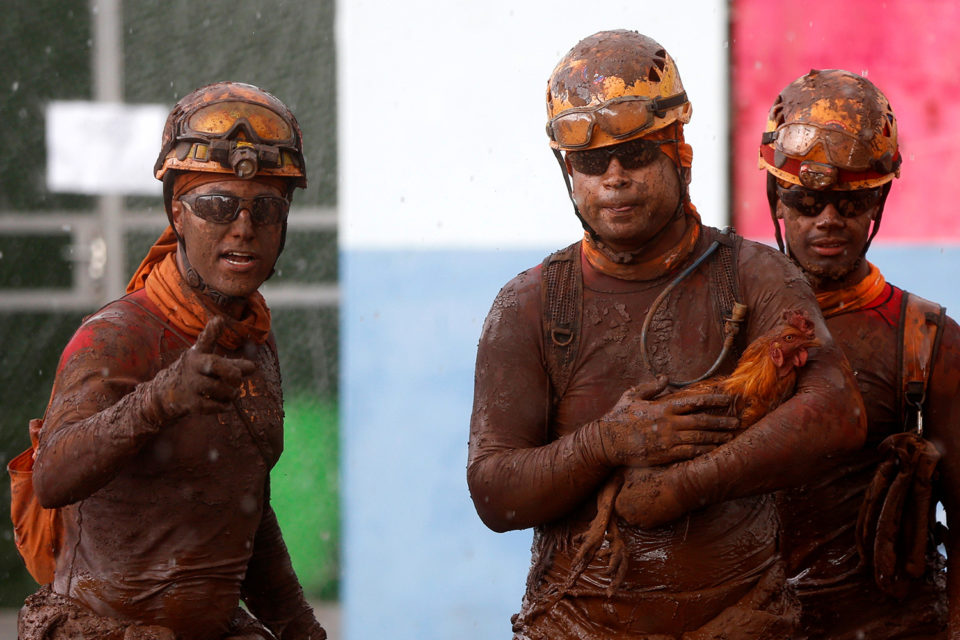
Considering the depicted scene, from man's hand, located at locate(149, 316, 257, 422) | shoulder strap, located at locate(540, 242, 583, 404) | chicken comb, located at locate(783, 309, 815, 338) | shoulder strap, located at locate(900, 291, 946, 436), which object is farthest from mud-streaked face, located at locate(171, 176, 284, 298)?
shoulder strap, located at locate(900, 291, 946, 436)

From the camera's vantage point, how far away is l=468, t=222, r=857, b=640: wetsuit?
328 cm

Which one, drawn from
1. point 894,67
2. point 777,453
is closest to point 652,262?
point 777,453

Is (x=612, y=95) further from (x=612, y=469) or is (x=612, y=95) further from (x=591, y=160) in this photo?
(x=612, y=469)

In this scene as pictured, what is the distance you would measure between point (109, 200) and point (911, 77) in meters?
4.42

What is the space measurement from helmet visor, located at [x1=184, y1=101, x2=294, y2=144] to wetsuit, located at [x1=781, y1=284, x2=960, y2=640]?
1964 mm

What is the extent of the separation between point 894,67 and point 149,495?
433 centimetres

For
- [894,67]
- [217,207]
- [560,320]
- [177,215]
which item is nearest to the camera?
[560,320]

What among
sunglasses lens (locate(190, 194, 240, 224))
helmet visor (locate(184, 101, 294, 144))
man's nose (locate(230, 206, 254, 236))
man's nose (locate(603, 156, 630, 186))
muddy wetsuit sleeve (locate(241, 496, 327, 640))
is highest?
helmet visor (locate(184, 101, 294, 144))

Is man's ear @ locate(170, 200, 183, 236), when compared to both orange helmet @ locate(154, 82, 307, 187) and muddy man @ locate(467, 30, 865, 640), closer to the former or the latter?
orange helmet @ locate(154, 82, 307, 187)

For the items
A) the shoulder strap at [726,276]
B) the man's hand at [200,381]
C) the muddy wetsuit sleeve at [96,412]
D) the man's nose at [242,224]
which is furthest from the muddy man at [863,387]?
the muddy wetsuit sleeve at [96,412]

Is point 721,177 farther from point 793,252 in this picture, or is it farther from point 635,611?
point 635,611

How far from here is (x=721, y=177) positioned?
6352 mm

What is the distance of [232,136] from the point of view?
3.77 metres

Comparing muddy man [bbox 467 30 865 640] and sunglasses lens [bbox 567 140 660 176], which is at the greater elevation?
sunglasses lens [bbox 567 140 660 176]
